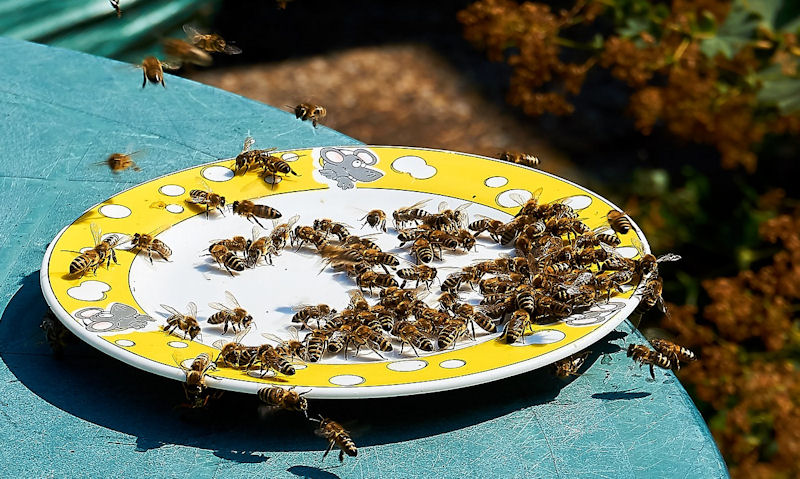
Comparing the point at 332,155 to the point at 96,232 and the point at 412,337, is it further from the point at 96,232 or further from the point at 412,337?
the point at 412,337

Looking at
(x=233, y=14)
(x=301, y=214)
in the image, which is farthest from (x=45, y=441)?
(x=233, y=14)

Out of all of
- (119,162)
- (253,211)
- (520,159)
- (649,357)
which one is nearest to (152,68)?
(119,162)

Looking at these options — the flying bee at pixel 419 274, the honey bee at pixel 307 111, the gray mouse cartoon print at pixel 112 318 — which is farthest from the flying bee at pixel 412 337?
the honey bee at pixel 307 111

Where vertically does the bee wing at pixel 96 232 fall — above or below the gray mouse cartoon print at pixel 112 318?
below

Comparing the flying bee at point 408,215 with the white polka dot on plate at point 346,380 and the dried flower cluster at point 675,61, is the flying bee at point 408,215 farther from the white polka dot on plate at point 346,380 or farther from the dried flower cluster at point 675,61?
the dried flower cluster at point 675,61

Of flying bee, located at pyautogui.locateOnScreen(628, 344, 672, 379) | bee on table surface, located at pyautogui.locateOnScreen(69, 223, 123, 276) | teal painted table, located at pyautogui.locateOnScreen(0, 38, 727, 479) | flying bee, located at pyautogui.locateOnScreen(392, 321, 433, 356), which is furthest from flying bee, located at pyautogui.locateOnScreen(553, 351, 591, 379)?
bee on table surface, located at pyautogui.locateOnScreen(69, 223, 123, 276)

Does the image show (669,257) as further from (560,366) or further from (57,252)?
(57,252)

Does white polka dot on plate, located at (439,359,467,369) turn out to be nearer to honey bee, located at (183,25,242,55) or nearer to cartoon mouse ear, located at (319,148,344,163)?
cartoon mouse ear, located at (319,148,344,163)
